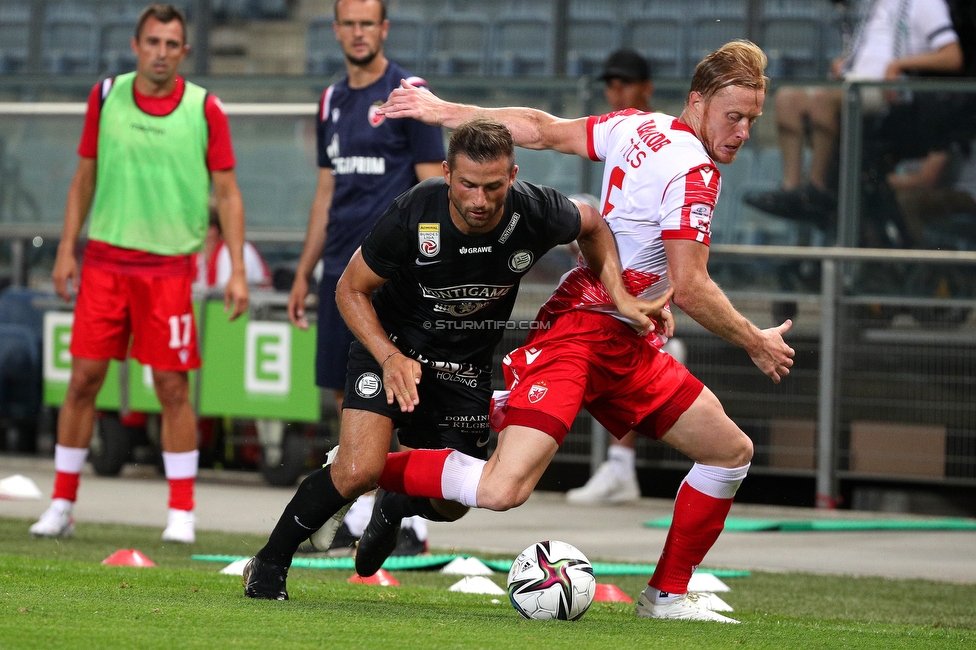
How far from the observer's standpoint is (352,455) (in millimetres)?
4922

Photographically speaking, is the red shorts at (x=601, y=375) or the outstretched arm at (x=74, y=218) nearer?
the red shorts at (x=601, y=375)

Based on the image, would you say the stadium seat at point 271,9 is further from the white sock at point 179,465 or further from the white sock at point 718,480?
the white sock at point 718,480

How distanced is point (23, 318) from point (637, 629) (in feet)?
25.5

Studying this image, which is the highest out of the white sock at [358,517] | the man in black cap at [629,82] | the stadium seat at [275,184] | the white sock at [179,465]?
the man in black cap at [629,82]

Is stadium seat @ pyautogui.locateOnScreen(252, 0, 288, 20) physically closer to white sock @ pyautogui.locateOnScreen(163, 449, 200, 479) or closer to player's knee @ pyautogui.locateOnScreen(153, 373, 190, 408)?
player's knee @ pyautogui.locateOnScreen(153, 373, 190, 408)

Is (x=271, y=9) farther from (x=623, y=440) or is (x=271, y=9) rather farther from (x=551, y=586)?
(x=551, y=586)

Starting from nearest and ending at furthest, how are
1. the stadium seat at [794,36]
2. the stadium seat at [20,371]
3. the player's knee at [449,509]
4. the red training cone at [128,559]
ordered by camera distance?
the player's knee at [449,509] < the red training cone at [128,559] < the stadium seat at [20,371] < the stadium seat at [794,36]

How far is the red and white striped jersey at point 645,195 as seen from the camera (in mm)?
4910

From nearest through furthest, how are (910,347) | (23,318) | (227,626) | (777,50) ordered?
(227,626) → (910,347) → (23,318) → (777,50)

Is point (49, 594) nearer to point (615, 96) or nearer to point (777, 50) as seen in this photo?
point (615, 96)

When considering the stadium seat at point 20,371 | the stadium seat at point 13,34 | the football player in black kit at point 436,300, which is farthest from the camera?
the stadium seat at point 13,34

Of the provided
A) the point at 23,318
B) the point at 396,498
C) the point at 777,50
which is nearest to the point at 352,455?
the point at 396,498

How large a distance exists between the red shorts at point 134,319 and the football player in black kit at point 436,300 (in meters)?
2.32

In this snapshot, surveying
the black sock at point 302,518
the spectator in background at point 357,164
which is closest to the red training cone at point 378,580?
the spectator in background at point 357,164
